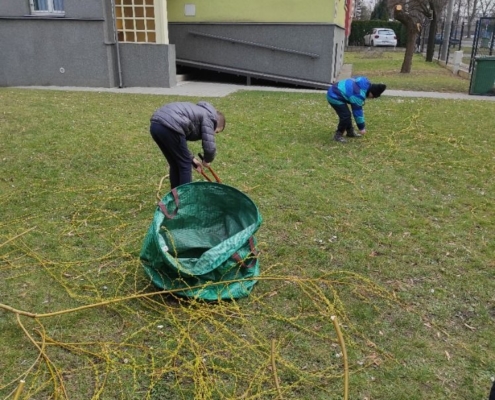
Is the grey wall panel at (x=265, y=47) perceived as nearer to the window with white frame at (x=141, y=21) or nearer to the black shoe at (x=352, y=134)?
the window with white frame at (x=141, y=21)

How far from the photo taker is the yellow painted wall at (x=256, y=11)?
12.5 metres

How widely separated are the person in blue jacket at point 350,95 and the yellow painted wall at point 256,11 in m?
6.46

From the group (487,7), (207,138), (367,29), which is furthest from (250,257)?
(487,7)

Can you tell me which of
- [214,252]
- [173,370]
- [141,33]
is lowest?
[173,370]

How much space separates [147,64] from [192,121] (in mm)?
8772

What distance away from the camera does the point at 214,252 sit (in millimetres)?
3014

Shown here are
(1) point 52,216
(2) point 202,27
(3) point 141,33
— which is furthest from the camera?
(2) point 202,27

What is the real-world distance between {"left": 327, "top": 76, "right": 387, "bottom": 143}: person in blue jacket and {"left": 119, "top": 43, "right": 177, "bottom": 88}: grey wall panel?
20.6 feet

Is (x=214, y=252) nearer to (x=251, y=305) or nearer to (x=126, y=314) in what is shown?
(x=251, y=305)

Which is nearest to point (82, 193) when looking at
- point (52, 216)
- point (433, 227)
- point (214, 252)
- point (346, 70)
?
point (52, 216)

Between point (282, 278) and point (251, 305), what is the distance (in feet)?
1.00

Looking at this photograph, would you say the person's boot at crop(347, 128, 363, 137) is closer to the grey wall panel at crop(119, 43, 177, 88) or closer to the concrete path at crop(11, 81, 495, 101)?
the concrete path at crop(11, 81, 495, 101)

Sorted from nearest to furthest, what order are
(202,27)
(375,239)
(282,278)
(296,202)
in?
(282,278) → (375,239) → (296,202) → (202,27)

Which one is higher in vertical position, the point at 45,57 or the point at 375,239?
the point at 45,57
